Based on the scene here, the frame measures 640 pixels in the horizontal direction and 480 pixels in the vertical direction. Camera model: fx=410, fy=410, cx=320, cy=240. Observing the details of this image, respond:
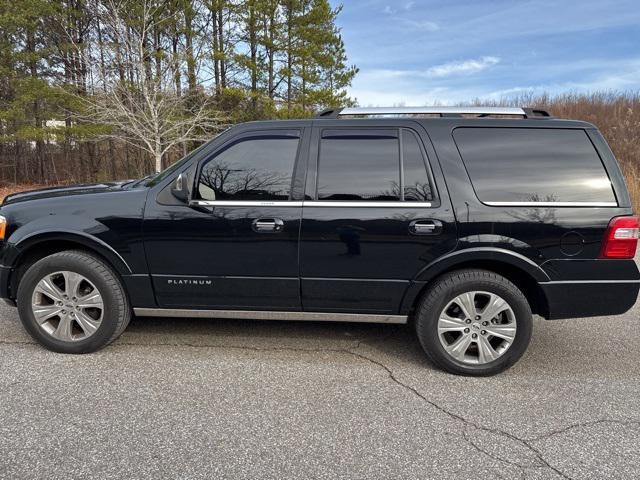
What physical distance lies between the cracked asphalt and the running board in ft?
1.08

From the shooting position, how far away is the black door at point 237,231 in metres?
3.07

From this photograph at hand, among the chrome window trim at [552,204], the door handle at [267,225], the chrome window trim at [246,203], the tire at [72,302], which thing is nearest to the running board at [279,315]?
the tire at [72,302]

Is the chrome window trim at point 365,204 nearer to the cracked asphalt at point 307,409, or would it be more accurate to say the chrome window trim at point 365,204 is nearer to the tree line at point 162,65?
the cracked asphalt at point 307,409

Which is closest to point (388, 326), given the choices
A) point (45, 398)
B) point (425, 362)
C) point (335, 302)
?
point (425, 362)

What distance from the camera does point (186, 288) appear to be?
3.22 meters

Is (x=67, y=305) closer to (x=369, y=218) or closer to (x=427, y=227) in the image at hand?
(x=369, y=218)


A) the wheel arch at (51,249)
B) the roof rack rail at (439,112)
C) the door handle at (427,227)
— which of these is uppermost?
the roof rack rail at (439,112)

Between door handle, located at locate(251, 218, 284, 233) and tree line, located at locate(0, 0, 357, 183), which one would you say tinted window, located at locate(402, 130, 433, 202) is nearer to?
door handle, located at locate(251, 218, 284, 233)

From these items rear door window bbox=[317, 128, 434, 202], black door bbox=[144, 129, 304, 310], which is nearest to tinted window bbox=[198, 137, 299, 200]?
black door bbox=[144, 129, 304, 310]

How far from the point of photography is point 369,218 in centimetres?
299

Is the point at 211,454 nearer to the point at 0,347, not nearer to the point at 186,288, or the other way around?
the point at 186,288

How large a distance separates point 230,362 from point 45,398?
1.22m

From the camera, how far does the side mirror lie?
307 cm

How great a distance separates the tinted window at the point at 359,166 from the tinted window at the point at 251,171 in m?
0.27
